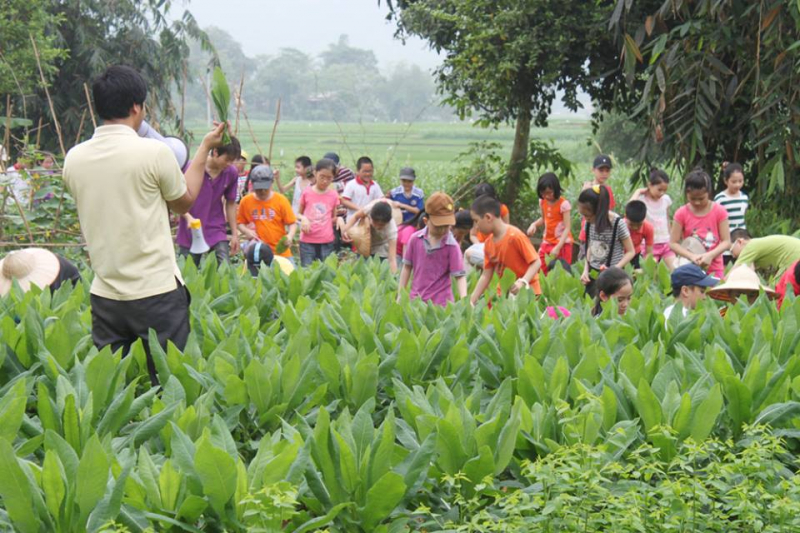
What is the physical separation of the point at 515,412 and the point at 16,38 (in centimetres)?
1561

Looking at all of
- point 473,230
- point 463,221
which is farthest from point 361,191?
point 463,221

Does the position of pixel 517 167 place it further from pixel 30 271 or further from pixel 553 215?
pixel 30 271

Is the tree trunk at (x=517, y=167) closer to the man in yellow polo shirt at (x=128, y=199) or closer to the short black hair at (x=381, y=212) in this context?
the short black hair at (x=381, y=212)

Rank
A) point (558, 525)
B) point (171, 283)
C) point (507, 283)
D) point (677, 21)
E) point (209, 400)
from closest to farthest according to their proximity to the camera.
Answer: point (558, 525) → point (209, 400) → point (171, 283) → point (507, 283) → point (677, 21)

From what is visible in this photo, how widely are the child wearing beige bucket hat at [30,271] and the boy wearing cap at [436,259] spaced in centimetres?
217

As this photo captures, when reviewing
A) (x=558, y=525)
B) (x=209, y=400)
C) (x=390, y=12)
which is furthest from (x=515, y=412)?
(x=390, y=12)

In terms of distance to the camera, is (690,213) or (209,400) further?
(690,213)

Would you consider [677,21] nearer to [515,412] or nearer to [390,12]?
[390,12]

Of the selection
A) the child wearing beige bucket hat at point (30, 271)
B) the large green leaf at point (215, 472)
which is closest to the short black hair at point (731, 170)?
the child wearing beige bucket hat at point (30, 271)

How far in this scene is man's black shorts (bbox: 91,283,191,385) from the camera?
15.1ft

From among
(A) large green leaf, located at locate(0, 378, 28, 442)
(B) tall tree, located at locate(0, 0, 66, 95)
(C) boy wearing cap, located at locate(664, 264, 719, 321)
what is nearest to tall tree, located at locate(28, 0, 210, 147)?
(B) tall tree, located at locate(0, 0, 66, 95)

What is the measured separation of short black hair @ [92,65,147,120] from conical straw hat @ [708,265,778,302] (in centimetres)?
385

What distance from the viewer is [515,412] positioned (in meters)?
3.88

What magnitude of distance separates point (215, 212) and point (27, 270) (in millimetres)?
2001
